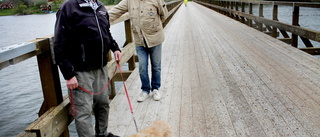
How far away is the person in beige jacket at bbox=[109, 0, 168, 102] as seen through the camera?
11.6ft

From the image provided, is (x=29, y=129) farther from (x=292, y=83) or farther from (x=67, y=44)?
(x=292, y=83)

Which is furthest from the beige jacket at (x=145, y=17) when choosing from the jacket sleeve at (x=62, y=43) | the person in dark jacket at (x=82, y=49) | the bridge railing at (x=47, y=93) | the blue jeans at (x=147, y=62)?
the jacket sleeve at (x=62, y=43)

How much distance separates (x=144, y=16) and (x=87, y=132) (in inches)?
62.6

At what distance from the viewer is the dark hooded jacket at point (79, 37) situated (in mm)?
2285

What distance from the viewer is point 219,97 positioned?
3.93 meters

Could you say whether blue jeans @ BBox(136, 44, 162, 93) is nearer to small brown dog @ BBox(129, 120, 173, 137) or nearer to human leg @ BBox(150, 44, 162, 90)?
human leg @ BBox(150, 44, 162, 90)

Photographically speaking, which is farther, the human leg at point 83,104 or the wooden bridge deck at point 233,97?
the wooden bridge deck at point 233,97

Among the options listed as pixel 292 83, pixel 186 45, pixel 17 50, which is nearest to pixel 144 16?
pixel 17 50

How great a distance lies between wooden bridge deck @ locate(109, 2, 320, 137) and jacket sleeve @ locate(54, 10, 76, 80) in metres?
1.01

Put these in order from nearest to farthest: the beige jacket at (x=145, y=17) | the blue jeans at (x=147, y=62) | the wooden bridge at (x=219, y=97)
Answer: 1. the wooden bridge at (x=219, y=97)
2. the beige jacket at (x=145, y=17)
3. the blue jeans at (x=147, y=62)

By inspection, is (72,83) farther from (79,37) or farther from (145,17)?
(145,17)

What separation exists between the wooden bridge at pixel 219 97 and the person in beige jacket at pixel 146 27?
1.05ft

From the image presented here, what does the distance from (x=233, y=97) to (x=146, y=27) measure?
1.44 meters

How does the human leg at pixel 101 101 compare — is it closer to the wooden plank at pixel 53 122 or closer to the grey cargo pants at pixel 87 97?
the grey cargo pants at pixel 87 97
